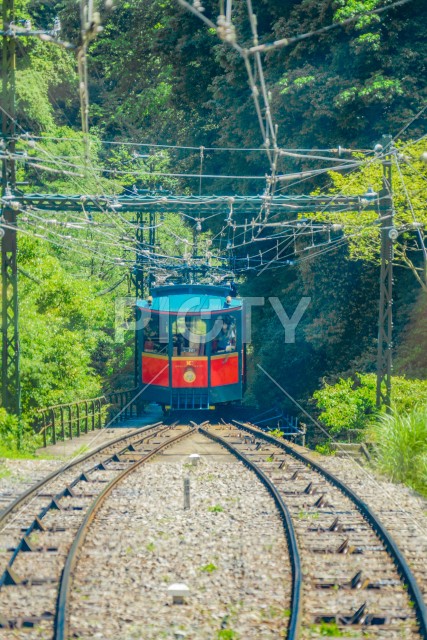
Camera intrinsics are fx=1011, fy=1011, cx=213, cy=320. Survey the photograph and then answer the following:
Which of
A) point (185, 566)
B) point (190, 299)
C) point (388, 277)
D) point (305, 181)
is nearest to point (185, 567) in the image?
point (185, 566)

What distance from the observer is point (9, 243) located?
21.8 meters

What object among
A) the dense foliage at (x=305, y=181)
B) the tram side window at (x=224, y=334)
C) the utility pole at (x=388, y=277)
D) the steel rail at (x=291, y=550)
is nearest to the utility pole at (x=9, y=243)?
the dense foliage at (x=305, y=181)

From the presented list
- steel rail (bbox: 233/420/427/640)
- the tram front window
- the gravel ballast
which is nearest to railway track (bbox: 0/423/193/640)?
the gravel ballast

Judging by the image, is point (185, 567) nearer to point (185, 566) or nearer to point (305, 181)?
point (185, 566)

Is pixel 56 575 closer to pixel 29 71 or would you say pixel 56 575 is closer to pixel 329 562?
pixel 329 562

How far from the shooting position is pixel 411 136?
88.8 feet

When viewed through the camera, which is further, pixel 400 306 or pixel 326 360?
pixel 326 360

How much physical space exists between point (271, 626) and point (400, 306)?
66.7 ft

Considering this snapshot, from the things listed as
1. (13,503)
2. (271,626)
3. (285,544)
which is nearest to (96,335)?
(13,503)

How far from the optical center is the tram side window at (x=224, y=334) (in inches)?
1038

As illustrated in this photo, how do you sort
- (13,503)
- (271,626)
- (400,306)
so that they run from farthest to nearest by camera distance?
(400,306) < (13,503) < (271,626)

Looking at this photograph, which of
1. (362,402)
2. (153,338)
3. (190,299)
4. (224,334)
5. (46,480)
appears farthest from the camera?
(153,338)

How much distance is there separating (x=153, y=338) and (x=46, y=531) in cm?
1448

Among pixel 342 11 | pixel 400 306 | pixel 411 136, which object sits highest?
pixel 342 11
